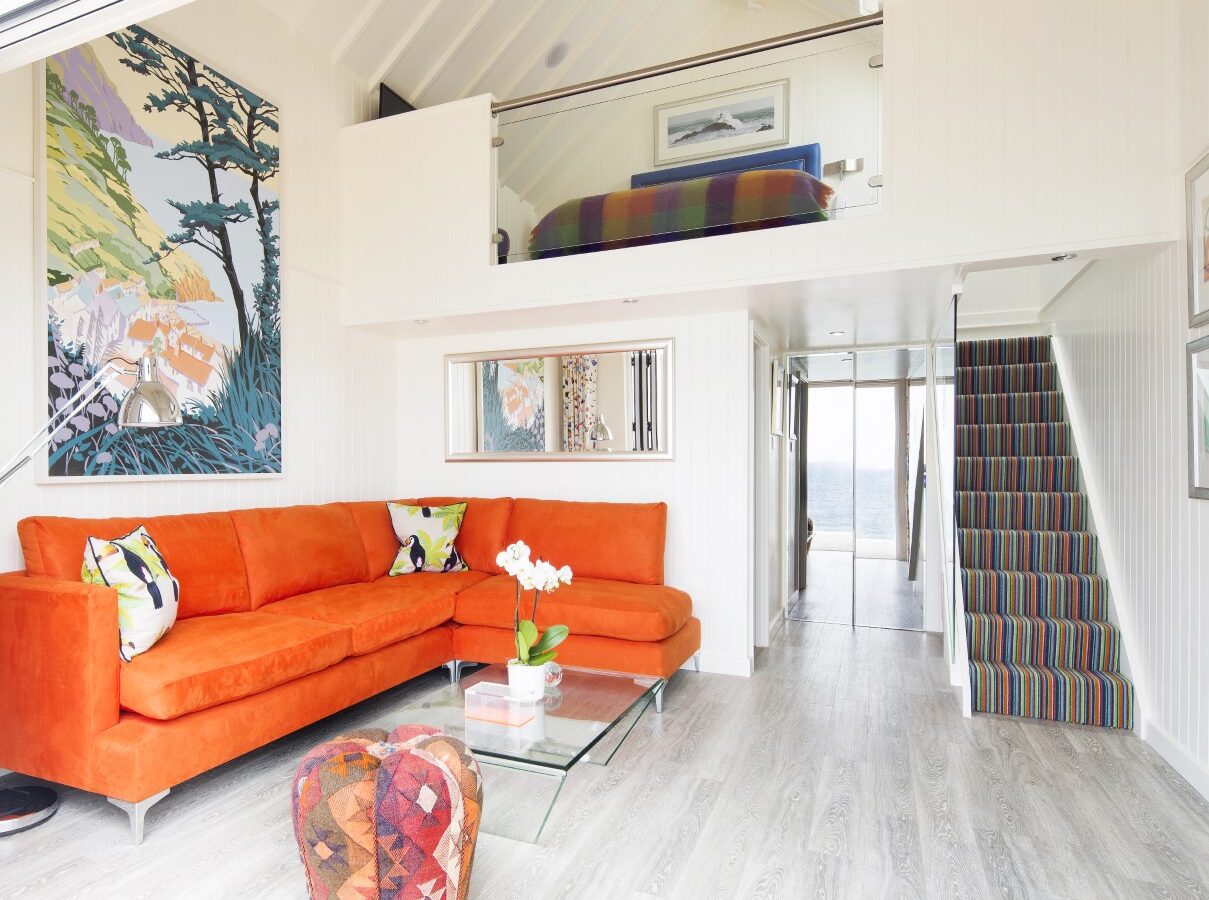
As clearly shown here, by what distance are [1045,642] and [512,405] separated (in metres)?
3.24

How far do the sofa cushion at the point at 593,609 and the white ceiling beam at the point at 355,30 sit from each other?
10.6ft

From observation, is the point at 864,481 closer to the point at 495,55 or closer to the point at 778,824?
the point at 778,824

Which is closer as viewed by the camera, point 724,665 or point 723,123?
point 723,123

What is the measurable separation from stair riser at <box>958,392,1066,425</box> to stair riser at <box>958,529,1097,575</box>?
0.93 metres

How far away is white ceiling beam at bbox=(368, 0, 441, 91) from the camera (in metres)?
4.23

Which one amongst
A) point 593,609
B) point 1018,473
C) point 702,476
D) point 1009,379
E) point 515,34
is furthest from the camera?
point 1009,379

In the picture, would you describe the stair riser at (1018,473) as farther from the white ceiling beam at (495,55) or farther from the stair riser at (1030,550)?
the white ceiling beam at (495,55)

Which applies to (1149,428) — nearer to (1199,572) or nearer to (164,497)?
(1199,572)

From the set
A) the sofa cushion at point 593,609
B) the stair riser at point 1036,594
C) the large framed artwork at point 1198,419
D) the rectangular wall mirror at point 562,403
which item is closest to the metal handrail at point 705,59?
the rectangular wall mirror at point 562,403

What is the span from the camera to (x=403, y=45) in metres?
4.43

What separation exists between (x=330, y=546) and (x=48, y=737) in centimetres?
152

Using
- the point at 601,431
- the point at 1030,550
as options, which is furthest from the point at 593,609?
the point at 1030,550

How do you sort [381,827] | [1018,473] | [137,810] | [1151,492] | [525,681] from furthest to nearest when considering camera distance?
[1018,473] < [1151,492] < [525,681] < [137,810] < [381,827]

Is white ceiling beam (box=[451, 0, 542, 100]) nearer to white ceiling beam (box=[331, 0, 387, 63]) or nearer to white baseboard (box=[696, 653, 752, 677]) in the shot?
white ceiling beam (box=[331, 0, 387, 63])
